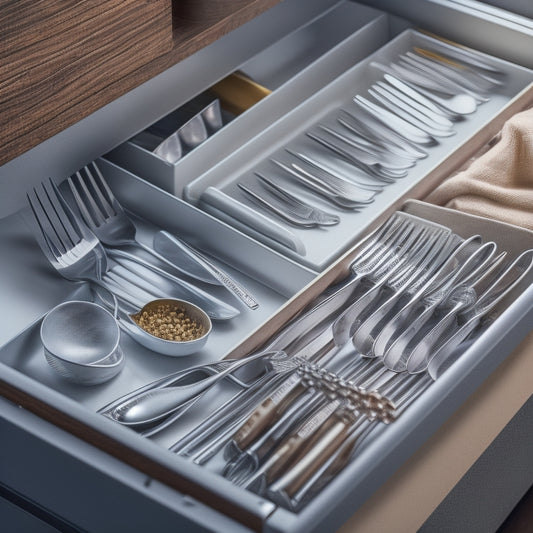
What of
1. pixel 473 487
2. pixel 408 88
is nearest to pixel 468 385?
pixel 473 487

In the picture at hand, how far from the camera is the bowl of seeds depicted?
0.91 metres

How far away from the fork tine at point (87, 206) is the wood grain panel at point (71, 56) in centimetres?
10

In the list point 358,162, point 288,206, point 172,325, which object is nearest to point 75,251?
point 172,325

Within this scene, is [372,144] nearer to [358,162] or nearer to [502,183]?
[358,162]

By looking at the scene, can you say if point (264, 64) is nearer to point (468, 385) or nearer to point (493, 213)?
point (493, 213)

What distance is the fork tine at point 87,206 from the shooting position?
1037 mm

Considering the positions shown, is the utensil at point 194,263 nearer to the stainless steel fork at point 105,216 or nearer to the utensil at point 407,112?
the stainless steel fork at point 105,216

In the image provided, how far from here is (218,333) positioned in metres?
0.96

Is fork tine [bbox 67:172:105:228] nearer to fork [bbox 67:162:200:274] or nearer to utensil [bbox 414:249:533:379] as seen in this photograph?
fork [bbox 67:162:200:274]

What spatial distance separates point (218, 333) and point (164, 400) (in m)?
0.14

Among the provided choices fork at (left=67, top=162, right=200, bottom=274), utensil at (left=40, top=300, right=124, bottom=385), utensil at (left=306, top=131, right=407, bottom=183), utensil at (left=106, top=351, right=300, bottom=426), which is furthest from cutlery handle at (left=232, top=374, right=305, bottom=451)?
utensil at (left=306, top=131, right=407, bottom=183)

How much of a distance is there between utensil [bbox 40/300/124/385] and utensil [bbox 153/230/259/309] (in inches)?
4.6

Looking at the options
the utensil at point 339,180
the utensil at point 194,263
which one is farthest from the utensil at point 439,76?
the utensil at point 194,263

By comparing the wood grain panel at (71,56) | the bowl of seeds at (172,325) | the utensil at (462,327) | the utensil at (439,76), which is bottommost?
the bowl of seeds at (172,325)
